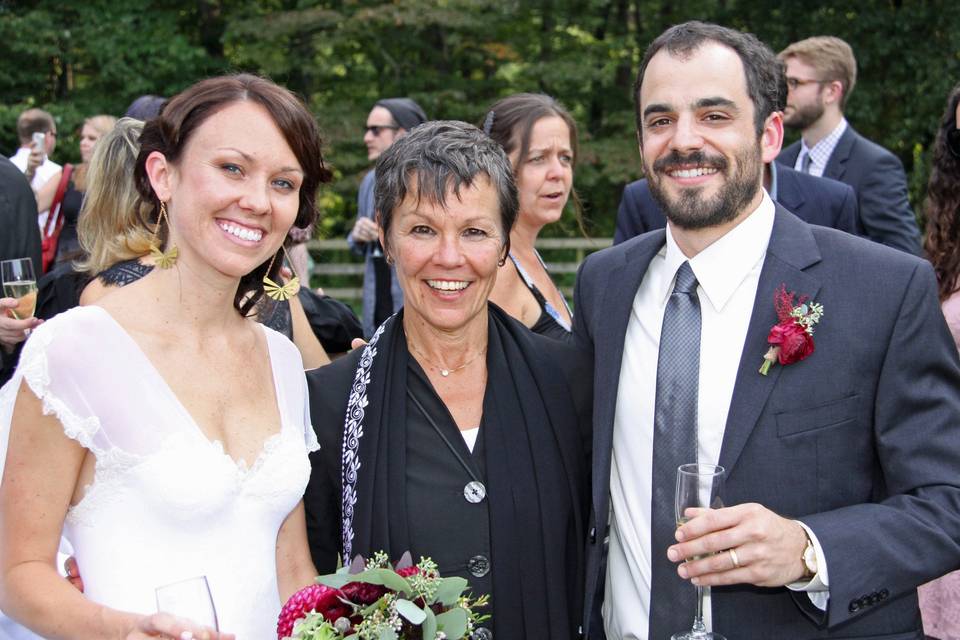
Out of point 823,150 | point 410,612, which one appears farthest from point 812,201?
point 410,612

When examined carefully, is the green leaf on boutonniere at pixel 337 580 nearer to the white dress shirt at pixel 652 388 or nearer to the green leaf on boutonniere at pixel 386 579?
the green leaf on boutonniere at pixel 386 579

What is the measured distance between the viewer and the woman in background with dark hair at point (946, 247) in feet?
12.6

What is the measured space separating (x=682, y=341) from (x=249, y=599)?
1464 mm

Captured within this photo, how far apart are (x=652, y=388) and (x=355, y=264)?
19138 millimetres

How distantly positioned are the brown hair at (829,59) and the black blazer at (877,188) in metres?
0.48

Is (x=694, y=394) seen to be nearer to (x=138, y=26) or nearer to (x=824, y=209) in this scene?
(x=824, y=209)

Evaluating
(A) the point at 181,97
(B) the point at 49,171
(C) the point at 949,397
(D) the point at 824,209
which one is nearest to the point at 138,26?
(B) the point at 49,171

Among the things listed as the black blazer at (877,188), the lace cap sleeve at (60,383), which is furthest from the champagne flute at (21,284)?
the black blazer at (877,188)

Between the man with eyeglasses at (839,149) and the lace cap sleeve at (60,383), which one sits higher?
the man with eyeglasses at (839,149)

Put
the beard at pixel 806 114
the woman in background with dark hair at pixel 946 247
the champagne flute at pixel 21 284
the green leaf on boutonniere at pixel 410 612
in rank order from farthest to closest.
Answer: the beard at pixel 806 114, the champagne flute at pixel 21 284, the woman in background with dark hair at pixel 946 247, the green leaf on boutonniere at pixel 410 612

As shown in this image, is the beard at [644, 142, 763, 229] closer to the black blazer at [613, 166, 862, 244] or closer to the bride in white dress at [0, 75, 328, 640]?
the bride in white dress at [0, 75, 328, 640]

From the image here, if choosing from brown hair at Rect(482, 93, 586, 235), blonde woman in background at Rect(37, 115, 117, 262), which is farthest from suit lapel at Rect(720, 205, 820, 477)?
blonde woman in background at Rect(37, 115, 117, 262)

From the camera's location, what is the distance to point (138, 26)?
21.2 metres

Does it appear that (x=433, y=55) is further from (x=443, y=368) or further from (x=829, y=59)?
(x=443, y=368)
